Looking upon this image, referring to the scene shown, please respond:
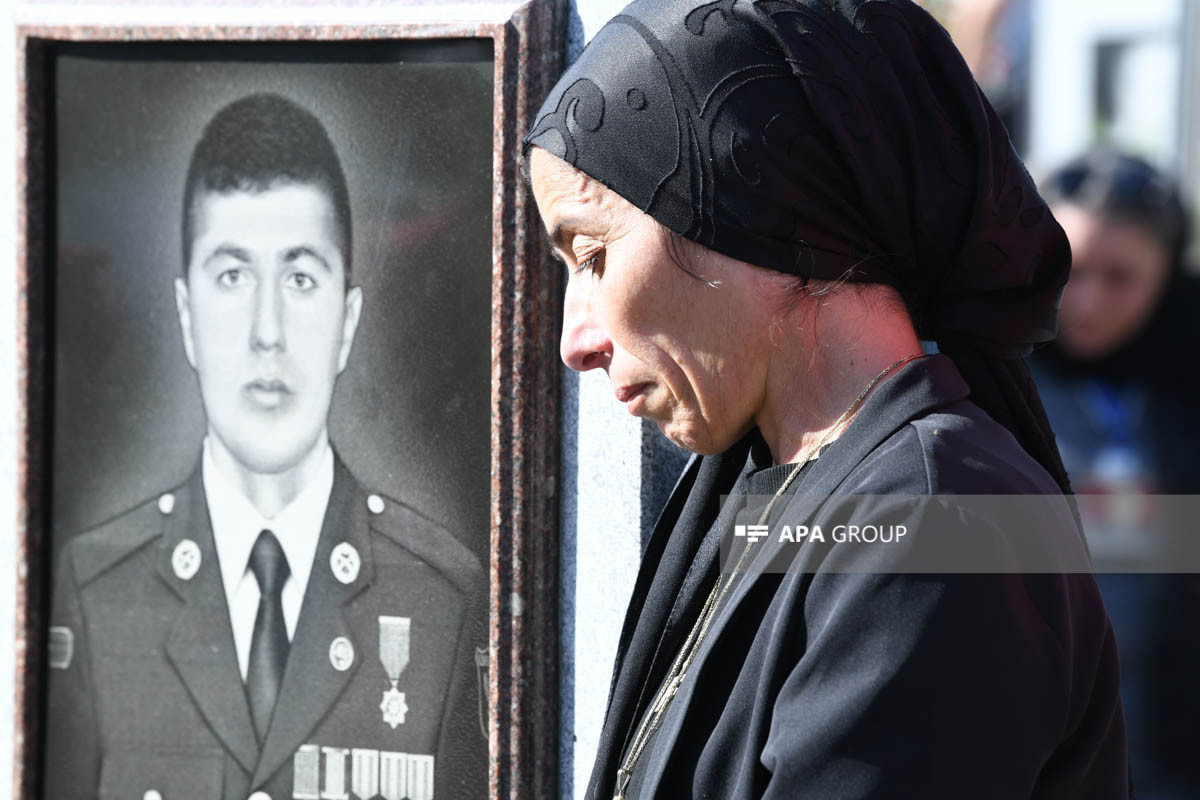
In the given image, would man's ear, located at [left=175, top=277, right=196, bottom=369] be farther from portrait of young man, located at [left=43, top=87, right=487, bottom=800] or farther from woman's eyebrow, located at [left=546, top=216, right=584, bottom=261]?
woman's eyebrow, located at [left=546, top=216, right=584, bottom=261]

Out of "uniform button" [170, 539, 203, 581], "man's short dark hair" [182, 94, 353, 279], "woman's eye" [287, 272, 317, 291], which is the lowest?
"uniform button" [170, 539, 203, 581]

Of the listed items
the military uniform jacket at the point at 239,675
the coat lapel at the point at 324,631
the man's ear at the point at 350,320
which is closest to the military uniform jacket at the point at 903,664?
the military uniform jacket at the point at 239,675

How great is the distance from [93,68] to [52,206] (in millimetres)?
232

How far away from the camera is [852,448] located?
4.84 ft

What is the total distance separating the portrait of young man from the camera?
80.8 inches

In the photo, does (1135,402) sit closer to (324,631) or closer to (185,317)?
(324,631)

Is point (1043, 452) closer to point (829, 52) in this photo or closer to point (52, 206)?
point (829, 52)

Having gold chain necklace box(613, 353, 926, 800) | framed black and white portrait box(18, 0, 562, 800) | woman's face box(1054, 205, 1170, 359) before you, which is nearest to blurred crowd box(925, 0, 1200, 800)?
woman's face box(1054, 205, 1170, 359)

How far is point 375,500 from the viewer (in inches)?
81.7

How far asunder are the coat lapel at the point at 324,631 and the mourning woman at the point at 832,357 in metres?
0.56

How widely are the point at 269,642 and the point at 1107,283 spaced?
3.17 m

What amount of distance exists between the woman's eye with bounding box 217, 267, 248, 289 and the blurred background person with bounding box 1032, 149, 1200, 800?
2986 millimetres

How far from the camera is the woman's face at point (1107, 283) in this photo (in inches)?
169

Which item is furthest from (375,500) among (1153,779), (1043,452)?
(1153,779)
